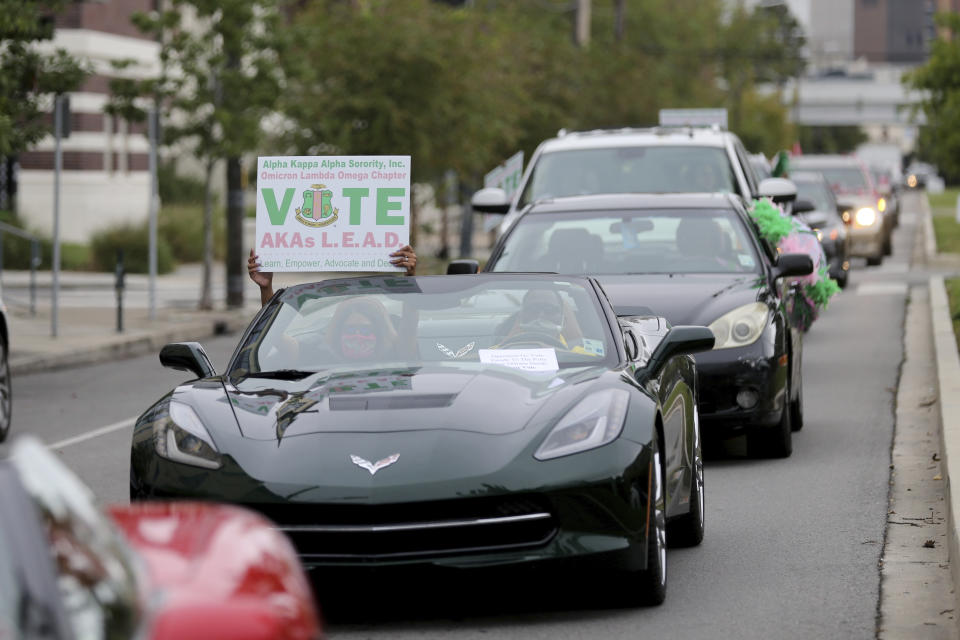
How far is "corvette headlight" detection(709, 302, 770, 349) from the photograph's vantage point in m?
10.9

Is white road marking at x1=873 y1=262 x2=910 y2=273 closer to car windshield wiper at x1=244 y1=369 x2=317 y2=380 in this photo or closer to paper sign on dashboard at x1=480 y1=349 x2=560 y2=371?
A: paper sign on dashboard at x1=480 y1=349 x2=560 y2=371

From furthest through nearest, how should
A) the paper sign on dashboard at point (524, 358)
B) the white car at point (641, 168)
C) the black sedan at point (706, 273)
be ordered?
the white car at point (641, 168) → the black sedan at point (706, 273) → the paper sign on dashboard at point (524, 358)

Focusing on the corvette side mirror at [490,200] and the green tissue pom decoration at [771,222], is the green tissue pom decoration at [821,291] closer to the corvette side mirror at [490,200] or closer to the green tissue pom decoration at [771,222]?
the green tissue pom decoration at [771,222]

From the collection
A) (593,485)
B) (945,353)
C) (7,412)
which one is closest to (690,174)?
(945,353)

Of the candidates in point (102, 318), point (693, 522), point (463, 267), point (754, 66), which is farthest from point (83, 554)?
point (754, 66)

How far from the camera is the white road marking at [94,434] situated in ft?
40.8

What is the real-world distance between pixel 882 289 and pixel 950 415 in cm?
1686

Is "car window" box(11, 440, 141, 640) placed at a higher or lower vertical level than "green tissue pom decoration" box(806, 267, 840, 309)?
higher

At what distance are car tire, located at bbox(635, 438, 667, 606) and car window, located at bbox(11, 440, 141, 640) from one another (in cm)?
338

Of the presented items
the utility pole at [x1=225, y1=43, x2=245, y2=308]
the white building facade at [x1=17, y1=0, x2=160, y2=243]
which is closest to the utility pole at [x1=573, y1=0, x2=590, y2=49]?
the white building facade at [x1=17, y1=0, x2=160, y2=243]

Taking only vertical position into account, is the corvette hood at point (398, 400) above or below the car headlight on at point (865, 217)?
above

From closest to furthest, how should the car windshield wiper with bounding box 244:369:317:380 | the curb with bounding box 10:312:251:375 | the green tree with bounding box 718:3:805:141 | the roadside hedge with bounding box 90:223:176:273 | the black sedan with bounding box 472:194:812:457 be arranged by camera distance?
1. the car windshield wiper with bounding box 244:369:317:380
2. the black sedan with bounding box 472:194:812:457
3. the curb with bounding box 10:312:251:375
4. the roadside hedge with bounding box 90:223:176:273
5. the green tree with bounding box 718:3:805:141

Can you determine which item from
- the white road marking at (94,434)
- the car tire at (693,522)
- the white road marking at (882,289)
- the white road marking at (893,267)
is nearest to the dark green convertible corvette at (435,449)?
the car tire at (693,522)

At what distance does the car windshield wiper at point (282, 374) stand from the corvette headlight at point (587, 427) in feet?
3.98
